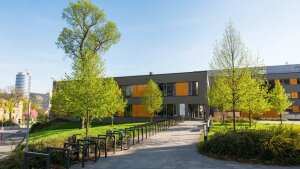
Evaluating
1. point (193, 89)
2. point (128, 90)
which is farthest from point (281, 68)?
point (128, 90)

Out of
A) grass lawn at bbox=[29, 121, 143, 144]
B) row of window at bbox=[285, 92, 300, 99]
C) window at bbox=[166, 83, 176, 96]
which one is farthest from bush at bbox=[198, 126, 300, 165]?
row of window at bbox=[285, 92, 300, 99]

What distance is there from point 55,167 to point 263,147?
26.6ft

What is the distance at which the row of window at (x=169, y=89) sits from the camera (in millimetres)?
37656

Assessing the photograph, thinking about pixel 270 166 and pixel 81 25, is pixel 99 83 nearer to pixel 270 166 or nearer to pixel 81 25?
pixel 270 166

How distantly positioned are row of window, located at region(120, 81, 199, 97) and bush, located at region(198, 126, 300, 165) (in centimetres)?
2611

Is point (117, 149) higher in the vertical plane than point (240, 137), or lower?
lower

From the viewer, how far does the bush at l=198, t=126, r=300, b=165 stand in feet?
32.2

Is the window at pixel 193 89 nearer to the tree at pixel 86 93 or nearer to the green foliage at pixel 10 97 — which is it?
the tree at pixel 86 93

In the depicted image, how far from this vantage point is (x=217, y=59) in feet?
59.9

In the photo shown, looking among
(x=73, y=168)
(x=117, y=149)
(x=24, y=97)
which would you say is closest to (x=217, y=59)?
(x=117, y=149)

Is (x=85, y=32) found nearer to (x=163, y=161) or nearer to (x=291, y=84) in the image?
(x=163, y=161)

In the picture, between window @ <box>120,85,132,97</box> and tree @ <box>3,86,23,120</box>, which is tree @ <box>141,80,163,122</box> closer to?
window @ <box>120,85,132,97</box>

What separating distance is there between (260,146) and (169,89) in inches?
1164

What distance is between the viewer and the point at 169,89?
39.8 meters
